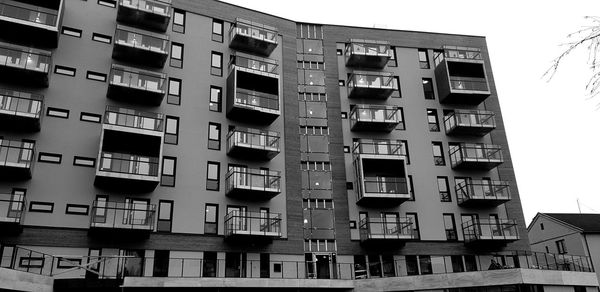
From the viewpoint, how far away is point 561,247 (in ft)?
146

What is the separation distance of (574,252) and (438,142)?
1923cm

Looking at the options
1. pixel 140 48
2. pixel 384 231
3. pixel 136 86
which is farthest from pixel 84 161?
pixel 384 231

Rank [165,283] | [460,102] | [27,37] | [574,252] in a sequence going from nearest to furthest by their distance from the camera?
1. [165,283]
2. [27,37]
3. [460,102]
4. [574,252]

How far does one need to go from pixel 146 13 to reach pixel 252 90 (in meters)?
8.01

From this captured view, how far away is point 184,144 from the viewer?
2875cm

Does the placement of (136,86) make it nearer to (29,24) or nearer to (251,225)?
(29,24)

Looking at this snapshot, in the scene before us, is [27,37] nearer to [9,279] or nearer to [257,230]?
[9,279]

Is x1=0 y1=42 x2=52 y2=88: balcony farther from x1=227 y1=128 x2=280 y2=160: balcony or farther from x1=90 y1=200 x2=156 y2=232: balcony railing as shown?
x1=227 y1=128 x2=280 y2=160: balcony

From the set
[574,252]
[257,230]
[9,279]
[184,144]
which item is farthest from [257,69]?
[574,252]

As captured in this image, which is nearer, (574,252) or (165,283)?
(165,283)

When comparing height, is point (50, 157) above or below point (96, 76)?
below

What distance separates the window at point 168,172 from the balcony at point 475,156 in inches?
731

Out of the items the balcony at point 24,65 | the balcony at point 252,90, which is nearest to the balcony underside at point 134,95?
the balcony at point 24,65

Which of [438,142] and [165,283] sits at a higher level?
[438,142]
